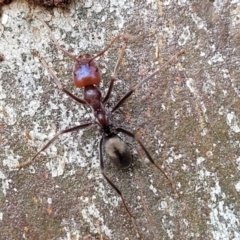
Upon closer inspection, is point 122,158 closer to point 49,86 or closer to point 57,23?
point 49,86

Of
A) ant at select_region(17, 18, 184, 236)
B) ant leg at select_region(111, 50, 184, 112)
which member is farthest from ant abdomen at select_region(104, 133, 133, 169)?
ant leg at select_region(111, 50, 184, 112)

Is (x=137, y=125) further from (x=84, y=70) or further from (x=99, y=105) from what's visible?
(x=84, y=70)

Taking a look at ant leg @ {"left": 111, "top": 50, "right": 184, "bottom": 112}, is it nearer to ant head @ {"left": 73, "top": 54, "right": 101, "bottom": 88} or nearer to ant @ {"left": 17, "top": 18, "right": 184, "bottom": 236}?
ant @ {"left": 17, "top": 18, "right": 184, "bottom": 236}

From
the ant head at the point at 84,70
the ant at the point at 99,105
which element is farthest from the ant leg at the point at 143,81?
the ant head at the point at 84,70

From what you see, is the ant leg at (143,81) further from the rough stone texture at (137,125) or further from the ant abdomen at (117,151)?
the ant abdomen at (117,151)

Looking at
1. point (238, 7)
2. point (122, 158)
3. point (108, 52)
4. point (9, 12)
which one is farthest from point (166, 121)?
point (9, 12)

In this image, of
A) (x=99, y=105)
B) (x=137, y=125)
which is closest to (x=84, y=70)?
(x=99, y=105)
